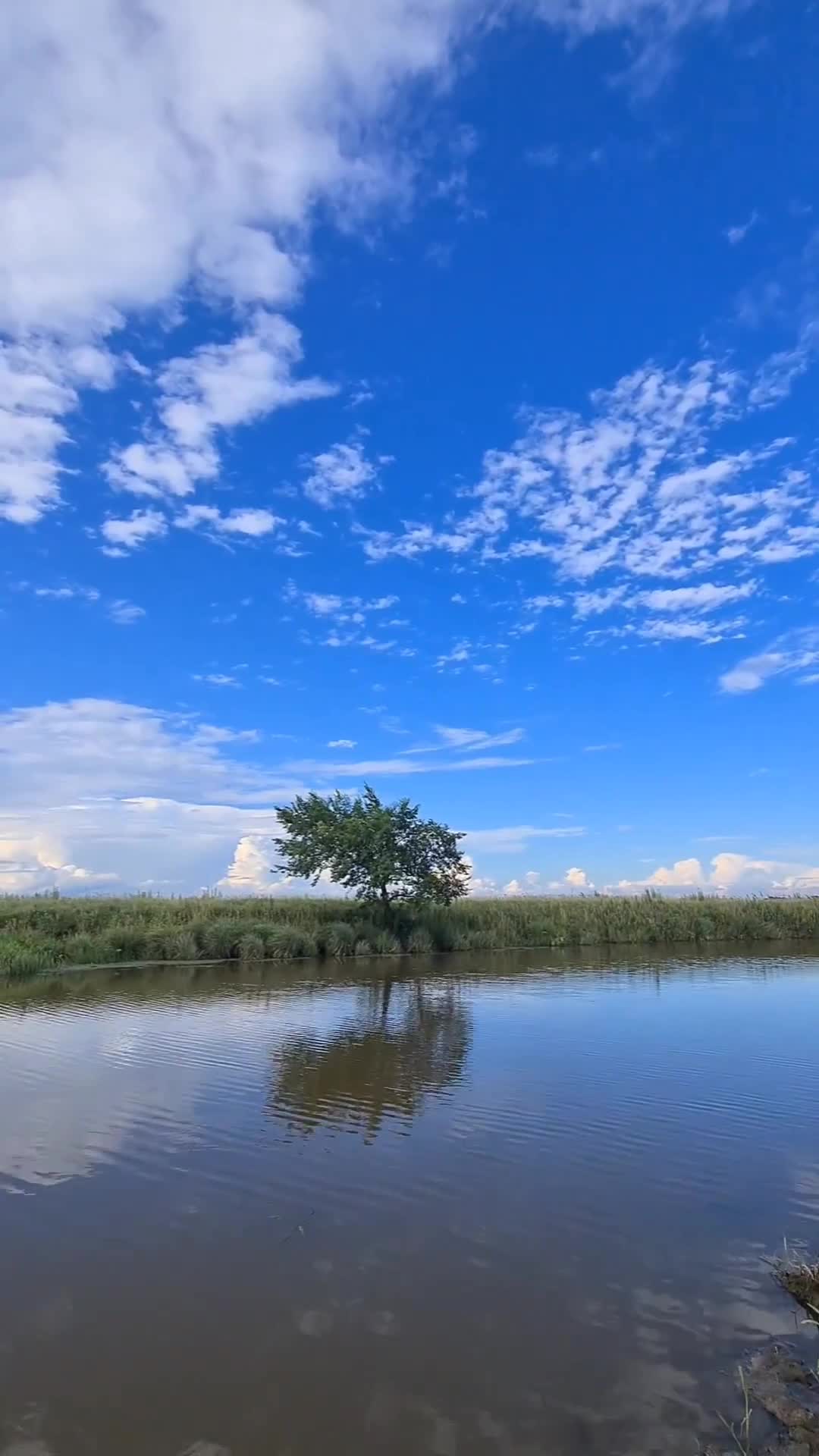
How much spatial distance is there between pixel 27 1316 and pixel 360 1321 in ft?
7.49

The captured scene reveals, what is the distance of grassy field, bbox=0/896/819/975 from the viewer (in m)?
30.5

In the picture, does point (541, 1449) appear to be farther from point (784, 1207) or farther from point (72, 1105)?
point (72, 1105)

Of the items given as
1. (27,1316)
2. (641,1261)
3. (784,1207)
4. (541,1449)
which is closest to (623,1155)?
(784,1207)

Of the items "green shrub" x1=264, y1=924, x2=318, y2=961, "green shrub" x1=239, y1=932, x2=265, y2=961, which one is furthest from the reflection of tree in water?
"green shrub" x1=264, y1=924, x2=318, y2=961

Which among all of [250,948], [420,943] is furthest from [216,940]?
[420,943]

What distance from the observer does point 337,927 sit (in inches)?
1378

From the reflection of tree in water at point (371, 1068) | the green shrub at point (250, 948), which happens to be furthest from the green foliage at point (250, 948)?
the reflection of tree in water at point (371, 1068)

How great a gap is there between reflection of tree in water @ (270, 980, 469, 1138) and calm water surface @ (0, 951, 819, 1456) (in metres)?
0.10

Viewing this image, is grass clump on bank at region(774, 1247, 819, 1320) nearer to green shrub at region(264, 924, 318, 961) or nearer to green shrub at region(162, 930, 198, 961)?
green shrub at region(162, 930, 198, 961)

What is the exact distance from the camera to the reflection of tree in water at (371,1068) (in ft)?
35.6

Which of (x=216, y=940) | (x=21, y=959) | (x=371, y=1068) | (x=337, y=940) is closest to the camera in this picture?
(x=371, y=1068)

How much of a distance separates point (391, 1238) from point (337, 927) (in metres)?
28.4

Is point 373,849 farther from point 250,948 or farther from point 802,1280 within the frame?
point 802,1280

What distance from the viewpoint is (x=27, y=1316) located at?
5789 millimetres
